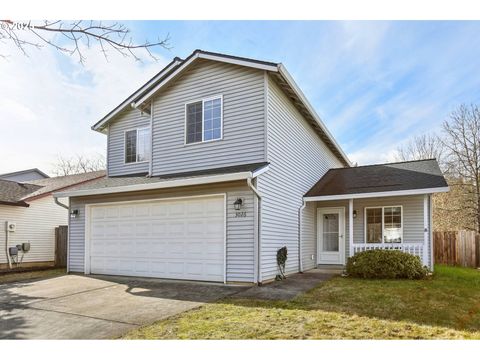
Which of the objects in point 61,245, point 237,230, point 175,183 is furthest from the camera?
point 61,245

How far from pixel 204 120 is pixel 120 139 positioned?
15.1 ft

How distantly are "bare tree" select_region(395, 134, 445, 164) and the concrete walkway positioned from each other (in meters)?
17.2

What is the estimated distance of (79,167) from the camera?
35.2m

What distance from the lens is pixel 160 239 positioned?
9.73m

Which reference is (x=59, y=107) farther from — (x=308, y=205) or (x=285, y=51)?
(x=308, y=205)

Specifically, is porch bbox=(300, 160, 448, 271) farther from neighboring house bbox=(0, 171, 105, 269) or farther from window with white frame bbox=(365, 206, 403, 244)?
neighboring house bbox=(0, 171, 105, 269)

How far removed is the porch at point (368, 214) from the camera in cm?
1062

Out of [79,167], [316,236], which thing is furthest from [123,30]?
[79,167]

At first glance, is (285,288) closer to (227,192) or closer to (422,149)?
(227,192)

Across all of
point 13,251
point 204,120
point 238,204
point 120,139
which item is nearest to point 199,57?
point 204,120

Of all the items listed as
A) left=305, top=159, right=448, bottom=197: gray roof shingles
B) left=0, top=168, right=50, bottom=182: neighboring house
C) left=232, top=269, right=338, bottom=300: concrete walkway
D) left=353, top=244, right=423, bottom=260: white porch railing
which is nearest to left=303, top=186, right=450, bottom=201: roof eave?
left=305, top=159, right=448, bottom=197: gray roof shingles

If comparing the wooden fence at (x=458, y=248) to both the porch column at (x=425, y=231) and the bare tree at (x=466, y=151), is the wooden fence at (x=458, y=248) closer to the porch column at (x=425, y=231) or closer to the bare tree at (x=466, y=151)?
the bare tree at (x=466, y=151)

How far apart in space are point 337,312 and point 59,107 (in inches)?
325

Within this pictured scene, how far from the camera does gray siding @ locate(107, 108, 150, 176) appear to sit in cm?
1272
